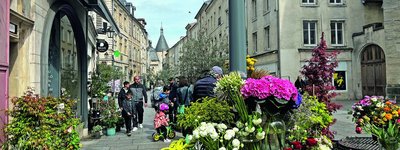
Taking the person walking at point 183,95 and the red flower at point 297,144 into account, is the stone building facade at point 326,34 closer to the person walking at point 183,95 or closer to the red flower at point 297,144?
the person walking at point 183,95

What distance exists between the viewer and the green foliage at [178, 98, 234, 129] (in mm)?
2814

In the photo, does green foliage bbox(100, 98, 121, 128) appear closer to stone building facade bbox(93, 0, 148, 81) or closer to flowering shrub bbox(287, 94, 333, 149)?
flowering shrub bbox(287, 94, 333, 149)

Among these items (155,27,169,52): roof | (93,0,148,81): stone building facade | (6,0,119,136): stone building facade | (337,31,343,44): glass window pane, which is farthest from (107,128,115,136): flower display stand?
(155,27,169,52): roof

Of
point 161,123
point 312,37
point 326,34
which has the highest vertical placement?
point 326,34

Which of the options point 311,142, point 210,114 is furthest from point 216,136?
point 311,142

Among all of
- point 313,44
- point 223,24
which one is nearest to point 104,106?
point 313,44

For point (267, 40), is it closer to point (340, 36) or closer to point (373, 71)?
point (340, 36)

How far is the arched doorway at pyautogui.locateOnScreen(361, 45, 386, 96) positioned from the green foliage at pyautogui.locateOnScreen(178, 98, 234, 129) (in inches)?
857

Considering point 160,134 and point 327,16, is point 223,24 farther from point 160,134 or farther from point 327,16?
point 160,134

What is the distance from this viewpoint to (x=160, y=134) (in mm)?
9391

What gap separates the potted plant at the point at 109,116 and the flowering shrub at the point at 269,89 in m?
8.42

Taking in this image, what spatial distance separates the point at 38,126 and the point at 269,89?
347 centimetres

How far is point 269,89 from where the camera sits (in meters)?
2.65

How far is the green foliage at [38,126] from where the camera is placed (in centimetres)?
462
